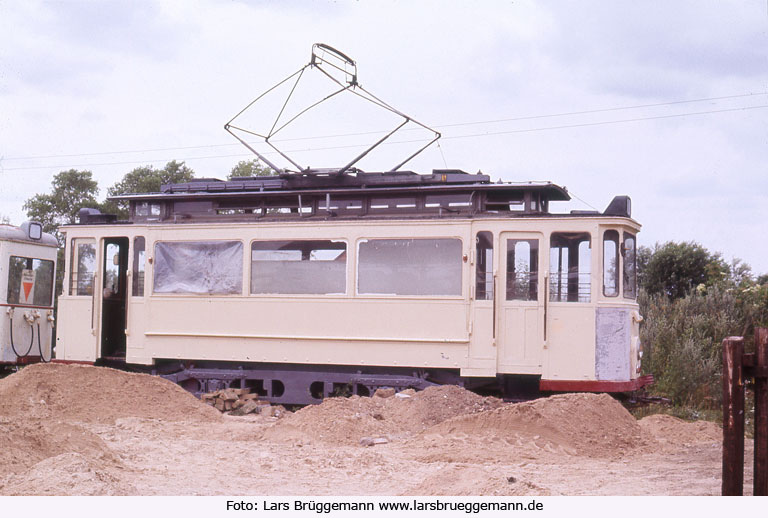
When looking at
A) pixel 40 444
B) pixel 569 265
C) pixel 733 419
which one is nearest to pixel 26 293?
pixel 40 444

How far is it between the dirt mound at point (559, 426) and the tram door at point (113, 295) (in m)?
6.40

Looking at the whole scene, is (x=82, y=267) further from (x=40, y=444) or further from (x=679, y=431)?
(x=679, y=431)

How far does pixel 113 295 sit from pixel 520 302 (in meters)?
6.60

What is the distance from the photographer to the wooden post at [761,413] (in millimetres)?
5211

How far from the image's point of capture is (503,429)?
9.24 m

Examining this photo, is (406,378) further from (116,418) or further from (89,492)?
(89,492)

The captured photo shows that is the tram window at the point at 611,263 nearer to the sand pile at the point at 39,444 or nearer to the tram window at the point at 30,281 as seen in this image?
the sand pile at the point at 39,444

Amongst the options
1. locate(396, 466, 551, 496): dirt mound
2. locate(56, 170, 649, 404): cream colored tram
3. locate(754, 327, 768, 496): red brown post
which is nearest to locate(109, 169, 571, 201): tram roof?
locate(56, 170, 649, 404): cream colored tram

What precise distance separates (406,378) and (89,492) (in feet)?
20.1

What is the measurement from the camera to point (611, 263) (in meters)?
11.1
